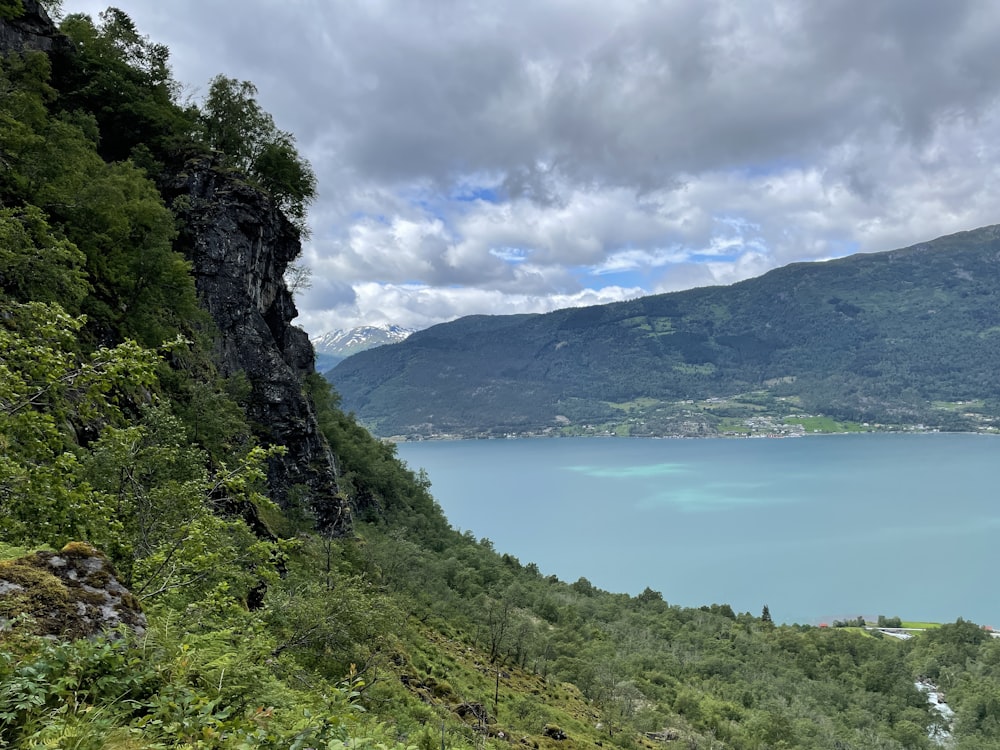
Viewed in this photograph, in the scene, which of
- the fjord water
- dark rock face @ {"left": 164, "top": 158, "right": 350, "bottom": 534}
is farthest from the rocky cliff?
the fjord water

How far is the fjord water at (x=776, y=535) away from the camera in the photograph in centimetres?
9525

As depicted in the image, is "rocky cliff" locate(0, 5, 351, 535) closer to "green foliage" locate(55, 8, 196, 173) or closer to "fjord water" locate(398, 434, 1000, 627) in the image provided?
"green foliage" locate(55, 8, 196, 173)

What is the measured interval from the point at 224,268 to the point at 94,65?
14.6 metres

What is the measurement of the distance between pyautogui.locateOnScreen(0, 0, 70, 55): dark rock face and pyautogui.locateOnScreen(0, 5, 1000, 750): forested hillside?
17 centimetres

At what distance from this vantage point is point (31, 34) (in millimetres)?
29406

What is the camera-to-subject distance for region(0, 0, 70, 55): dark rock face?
2711 cm

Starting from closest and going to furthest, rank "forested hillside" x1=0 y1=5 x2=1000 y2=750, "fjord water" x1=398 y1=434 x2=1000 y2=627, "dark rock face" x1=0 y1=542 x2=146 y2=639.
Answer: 1. "dark rock face" x1=0 y1=542 x2=146 y2=639
2. "forested hillside" x1=0 y1=5 x2=1000 y2=750
3. "fjord water" x1=398 y1=434 x2=1000 y2=627

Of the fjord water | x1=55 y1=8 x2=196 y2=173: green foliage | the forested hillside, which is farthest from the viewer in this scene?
the fjord water

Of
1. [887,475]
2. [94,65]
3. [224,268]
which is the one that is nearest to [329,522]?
[224,268]

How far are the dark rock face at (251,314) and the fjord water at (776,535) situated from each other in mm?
75950

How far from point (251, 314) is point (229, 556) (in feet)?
95.4

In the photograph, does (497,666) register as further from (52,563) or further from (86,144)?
(86,144)

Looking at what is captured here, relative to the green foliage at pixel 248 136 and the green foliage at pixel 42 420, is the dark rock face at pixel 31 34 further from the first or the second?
the green foliage at pixel 42 420

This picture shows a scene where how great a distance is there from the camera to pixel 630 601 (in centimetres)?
7881
